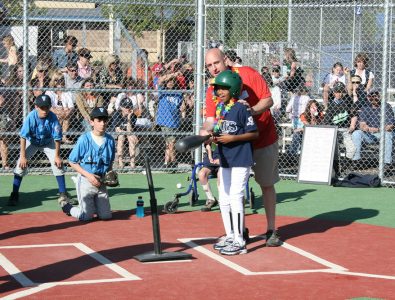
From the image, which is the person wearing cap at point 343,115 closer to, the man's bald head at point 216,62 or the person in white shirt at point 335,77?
the person in white shirt at point 335,77

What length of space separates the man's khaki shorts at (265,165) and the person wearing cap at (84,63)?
7570 millimetres

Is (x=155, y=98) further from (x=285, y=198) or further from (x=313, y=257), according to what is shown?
(x=313, y=257)

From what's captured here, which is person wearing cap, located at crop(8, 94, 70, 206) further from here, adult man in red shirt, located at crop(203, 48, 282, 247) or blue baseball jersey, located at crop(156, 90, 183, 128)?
blue baseball jersey, located at crop(156, 90, 183, 128)

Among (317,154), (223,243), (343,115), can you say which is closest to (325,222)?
(223,243)

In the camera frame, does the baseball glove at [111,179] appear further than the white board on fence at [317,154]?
No

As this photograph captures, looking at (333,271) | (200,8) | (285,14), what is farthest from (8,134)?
(285,14)

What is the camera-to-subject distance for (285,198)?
1378 centimetres

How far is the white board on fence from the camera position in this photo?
50.7 ft

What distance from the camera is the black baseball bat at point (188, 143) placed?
8.11 meters

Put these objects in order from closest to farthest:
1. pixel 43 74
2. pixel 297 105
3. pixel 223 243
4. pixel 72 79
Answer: pixel 223 243 < pixel 43 74 < pixel 72 79 < pixel 297 105

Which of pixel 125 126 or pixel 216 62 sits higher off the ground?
pixel 216 62

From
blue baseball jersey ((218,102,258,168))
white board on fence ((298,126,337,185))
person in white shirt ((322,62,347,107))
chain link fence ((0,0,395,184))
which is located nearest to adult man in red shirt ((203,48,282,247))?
blue baseball jersey ((218,102,258,168))

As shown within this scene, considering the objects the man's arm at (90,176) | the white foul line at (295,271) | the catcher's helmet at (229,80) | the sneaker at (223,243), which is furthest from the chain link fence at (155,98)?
the catcher's helmet at (229,80)

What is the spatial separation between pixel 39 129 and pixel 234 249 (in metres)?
4.59
